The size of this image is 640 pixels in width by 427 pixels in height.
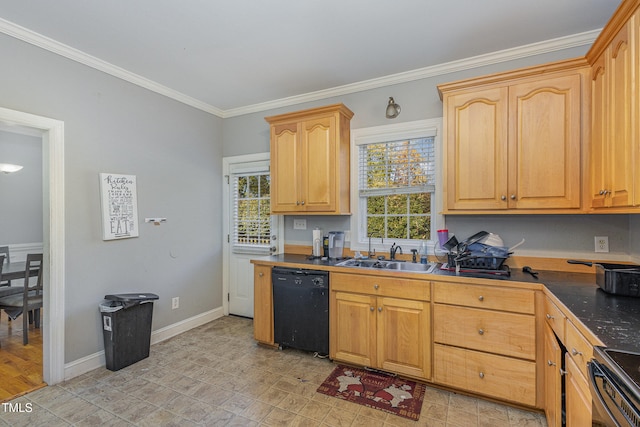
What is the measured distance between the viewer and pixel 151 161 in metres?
3.19

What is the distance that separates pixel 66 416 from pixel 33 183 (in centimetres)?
424

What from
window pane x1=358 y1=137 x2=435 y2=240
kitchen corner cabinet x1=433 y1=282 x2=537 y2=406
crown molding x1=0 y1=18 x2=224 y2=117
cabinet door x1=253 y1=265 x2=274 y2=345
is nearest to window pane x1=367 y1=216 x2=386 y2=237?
window pane x1=358 y1=137 x2=435 y2=240

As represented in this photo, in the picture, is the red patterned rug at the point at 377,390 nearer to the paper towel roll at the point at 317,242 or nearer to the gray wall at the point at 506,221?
the paper towel roll at the point at 317,242

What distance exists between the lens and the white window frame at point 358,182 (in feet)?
9.34

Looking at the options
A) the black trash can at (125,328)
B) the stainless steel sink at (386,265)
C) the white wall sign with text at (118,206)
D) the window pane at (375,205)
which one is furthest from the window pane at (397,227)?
the white wall sign with text at (118,206)

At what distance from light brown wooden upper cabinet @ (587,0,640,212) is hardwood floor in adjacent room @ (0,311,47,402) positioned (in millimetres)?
4196

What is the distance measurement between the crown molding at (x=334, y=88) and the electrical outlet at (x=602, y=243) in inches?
60.3

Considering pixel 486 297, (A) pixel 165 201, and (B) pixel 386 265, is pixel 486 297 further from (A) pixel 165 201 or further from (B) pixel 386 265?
(A) pixel 165 201

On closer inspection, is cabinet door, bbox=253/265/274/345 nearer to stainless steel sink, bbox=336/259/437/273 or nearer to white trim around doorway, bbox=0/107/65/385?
stainless steel sink, bbox=336/259/437/273

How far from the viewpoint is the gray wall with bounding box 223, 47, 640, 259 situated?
229 centimetres

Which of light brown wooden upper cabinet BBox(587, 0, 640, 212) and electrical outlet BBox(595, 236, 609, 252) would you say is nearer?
light brown wooden upper cabinet BBox(587, 0, 640, 212)

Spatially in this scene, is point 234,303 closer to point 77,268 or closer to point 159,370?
point 159,370

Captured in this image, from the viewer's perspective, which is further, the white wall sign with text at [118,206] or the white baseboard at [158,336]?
the white wall sign with text at [118,206]

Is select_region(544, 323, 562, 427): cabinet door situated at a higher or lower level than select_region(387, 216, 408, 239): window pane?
lower
